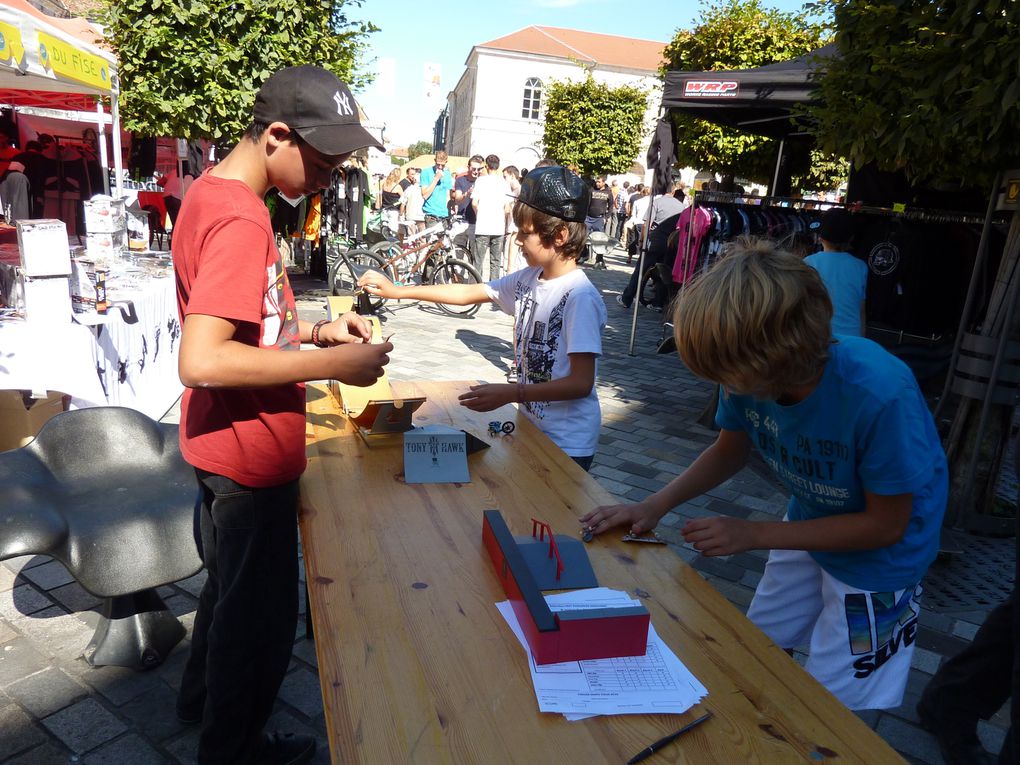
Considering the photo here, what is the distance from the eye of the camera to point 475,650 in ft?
4.13

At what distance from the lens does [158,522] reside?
2.26 metres

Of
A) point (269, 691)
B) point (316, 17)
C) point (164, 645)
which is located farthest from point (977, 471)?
point (316, 17)

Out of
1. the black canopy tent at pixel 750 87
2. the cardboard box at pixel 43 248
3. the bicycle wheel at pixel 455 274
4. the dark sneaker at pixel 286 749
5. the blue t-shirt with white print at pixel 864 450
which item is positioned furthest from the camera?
the bicycle wheel at pixel 455 274

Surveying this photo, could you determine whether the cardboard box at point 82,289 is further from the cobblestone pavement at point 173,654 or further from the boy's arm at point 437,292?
the boy's arm at point 437,292

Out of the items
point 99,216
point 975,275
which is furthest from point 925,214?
point 99,216

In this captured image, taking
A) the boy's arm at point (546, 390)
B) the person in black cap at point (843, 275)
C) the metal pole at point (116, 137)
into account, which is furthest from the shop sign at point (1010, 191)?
the metal pole at point (116, 137)

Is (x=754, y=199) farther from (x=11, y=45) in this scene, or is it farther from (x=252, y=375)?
(x=252, y=375)

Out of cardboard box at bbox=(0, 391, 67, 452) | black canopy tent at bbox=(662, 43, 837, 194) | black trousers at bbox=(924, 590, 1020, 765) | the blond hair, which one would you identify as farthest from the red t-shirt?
black canopy tent at bbox=(662, 43, 837, 194)

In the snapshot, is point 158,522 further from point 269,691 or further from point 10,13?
point 10,13

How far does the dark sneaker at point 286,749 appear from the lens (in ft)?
6.25

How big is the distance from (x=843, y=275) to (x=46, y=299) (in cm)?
441

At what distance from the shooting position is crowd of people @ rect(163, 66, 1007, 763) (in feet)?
4.43

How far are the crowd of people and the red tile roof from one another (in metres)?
50.9

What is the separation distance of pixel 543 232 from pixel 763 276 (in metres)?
1.16
